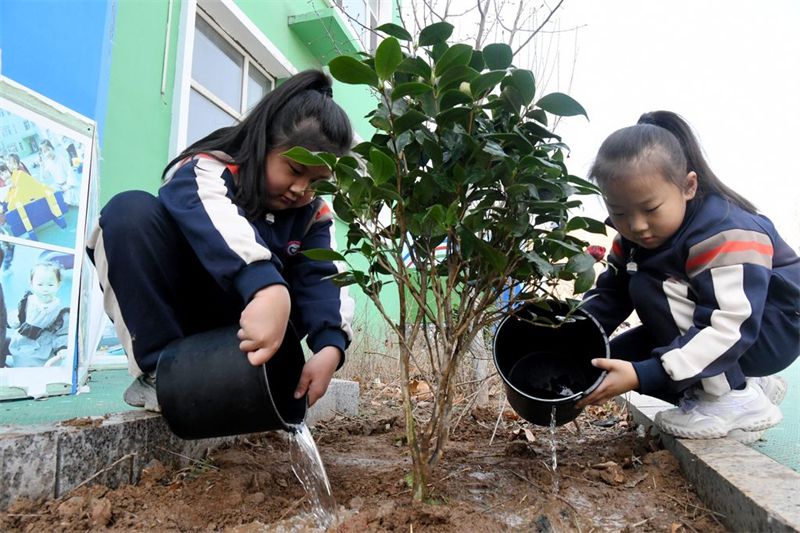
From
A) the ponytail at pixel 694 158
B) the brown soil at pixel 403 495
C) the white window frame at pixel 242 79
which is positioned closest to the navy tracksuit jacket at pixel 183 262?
the brown soil at pixel 403 495

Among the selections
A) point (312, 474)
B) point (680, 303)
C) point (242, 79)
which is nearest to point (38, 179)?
point (312, 474)

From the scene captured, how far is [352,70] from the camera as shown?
3.33 ft

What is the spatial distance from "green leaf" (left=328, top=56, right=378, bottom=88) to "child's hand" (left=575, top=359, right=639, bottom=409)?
959mm

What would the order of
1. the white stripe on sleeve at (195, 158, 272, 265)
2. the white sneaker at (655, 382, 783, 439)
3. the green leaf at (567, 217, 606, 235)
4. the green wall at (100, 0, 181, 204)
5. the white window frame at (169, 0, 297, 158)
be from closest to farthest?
the green leaf at (567, 217, 606, 235) < the white stripe on sleeve at (195, 158, 272, 265) < the white sneaker at (655, 382, 783, 439) < the green wall at (100, 0, 181, 204) < the white window frame at (169, 0, 297, 158)

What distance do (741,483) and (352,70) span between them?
3.68 ft

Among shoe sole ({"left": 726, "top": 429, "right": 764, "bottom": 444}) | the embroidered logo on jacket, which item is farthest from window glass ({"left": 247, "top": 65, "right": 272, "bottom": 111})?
shoe sole ({"left": 726, "top": 429, "right": 764, "bottom": 444})

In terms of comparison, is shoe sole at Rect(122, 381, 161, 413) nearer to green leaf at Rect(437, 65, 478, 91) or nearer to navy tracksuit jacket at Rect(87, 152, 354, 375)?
navy tracksuit jacket at Rect(87, 152, 354, 375)

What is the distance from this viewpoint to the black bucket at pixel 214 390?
117cm

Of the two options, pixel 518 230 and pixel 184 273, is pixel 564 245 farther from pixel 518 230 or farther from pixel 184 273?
pixel 184 273

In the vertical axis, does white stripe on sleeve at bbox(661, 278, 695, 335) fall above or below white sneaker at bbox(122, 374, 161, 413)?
above

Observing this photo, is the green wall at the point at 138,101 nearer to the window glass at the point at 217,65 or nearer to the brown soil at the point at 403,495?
the window glass at the point at 217,65

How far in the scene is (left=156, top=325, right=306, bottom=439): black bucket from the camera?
1.17 metres

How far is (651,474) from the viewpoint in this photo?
1459 millimetres

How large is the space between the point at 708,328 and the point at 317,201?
1249 millimetres
